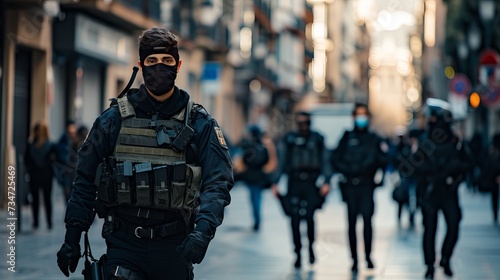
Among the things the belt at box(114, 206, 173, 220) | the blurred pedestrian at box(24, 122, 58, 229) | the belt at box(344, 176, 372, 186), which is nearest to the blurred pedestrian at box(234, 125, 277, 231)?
the blurred pedestrian at box(24, 122, 58, 229)

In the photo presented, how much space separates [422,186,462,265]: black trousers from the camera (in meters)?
12.4

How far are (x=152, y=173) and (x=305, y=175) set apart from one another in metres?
7.93

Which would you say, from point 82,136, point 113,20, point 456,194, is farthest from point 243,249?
point 113,20

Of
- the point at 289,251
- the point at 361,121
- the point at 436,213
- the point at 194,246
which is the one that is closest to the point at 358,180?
the point at 361,121

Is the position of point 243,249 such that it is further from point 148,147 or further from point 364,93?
point 364,93

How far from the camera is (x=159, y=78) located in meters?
5.95

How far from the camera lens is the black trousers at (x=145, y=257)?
585 cm

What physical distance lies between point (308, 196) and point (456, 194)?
200cm

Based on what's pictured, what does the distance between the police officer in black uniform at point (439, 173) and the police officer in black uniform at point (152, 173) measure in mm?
6639

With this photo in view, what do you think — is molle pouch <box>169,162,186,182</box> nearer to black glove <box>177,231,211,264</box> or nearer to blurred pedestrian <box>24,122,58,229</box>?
black glove <box>177,231,211,264</box>

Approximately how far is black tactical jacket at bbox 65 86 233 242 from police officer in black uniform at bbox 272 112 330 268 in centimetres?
764

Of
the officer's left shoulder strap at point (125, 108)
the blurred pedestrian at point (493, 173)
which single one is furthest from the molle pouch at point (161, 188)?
the blurred pedestrian at point (493, 173)

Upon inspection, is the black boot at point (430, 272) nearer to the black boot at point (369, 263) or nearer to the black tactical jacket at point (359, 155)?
the black boot at point (369, 263)

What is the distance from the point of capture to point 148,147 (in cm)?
604
